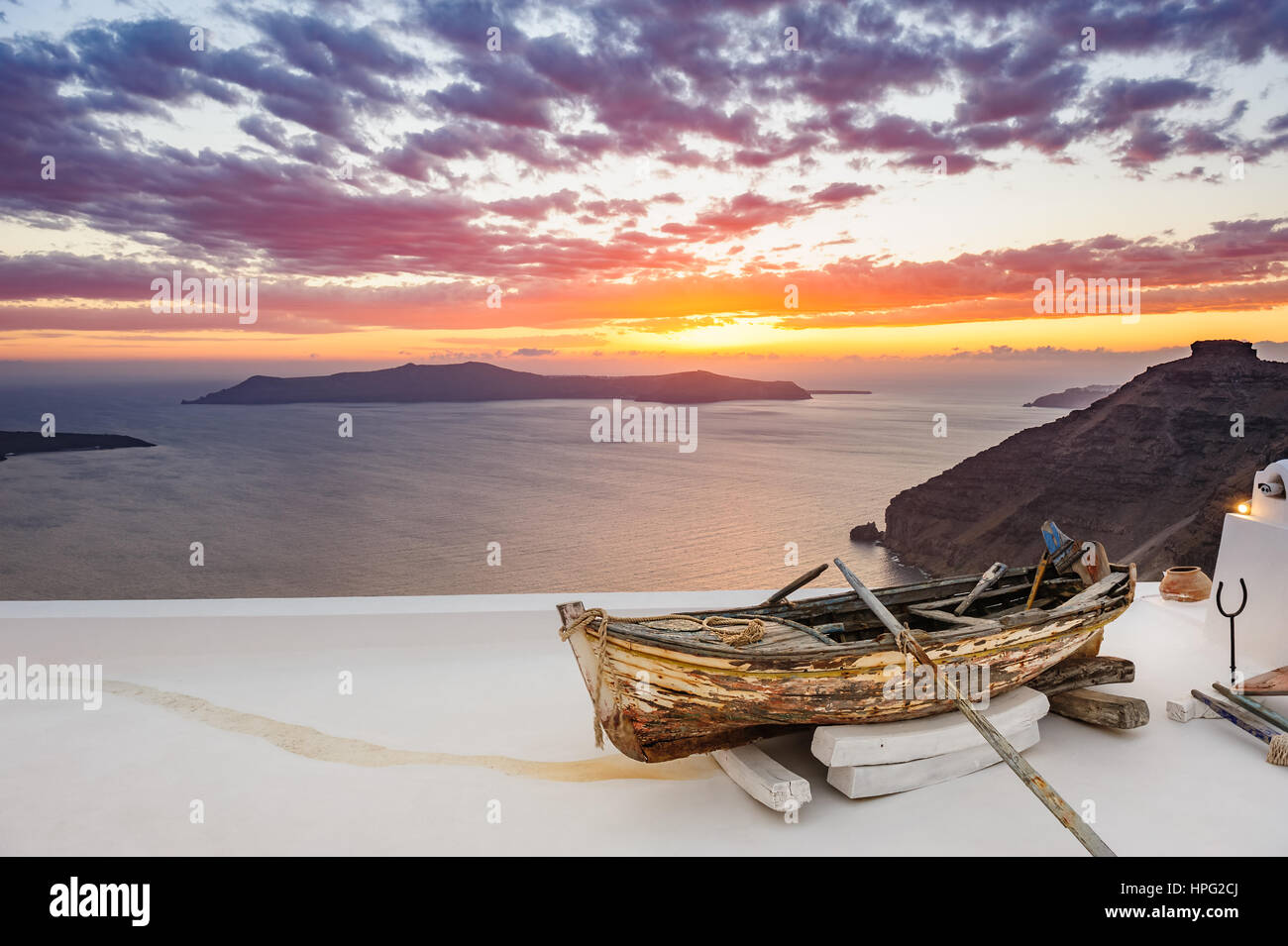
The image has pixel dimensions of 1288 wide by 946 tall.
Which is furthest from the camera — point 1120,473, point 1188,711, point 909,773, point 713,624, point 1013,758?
point 1120,473

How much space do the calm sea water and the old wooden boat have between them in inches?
992

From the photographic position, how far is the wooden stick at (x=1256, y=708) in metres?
3.26

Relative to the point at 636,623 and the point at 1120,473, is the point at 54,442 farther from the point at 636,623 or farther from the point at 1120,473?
the point at 1120,473

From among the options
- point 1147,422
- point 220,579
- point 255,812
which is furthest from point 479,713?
point 1147,422

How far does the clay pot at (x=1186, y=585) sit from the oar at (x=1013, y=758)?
11.0ft

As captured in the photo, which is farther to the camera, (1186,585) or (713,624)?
(1186,585)

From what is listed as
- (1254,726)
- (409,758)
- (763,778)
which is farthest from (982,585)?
(409,758)

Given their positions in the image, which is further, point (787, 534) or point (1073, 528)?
point (787, 534)

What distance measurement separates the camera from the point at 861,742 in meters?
2.76

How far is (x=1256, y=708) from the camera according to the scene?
3.38m

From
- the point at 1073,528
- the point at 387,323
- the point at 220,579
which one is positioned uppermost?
the point at 387,323

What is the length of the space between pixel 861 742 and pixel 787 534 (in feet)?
130

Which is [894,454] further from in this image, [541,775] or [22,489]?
[541,775]

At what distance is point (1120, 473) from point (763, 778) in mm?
43743
